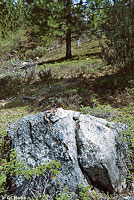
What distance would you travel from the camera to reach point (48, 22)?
10492mm

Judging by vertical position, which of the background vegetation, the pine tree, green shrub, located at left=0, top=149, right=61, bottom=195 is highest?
the pine tree

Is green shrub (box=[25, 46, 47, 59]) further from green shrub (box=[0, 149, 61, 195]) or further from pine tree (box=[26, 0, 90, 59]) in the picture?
green shrub (box=[0, 149, 61, 195])

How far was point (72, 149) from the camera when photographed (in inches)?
88.7

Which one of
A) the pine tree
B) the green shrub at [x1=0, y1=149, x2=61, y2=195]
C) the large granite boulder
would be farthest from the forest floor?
the pine tree

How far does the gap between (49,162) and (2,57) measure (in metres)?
6.35

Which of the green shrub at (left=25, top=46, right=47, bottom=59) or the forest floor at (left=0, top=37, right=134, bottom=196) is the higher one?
the green shrub at (left=25, top=46, right=47, bottom=59)

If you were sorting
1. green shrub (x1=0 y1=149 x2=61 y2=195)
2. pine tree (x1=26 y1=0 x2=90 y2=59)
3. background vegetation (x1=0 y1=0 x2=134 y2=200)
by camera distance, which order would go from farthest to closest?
pine tree (x1=26 y1=0 x2=90 y2=59), background vegetation (x1=0 y1=0 x2=134 y2=200), green shrub (x1=0 y1=149 x2=61 y2=195)

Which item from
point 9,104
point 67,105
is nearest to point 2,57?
point 9,104

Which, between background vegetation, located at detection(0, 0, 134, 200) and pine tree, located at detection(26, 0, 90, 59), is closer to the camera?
background vegetation, located at detection(0, 0, 134, 200)

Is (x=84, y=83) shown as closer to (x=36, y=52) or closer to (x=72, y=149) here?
(x=72, y=149)

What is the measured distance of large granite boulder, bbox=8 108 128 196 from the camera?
7.07ft

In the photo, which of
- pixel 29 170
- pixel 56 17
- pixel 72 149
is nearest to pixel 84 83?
pixel 72 149

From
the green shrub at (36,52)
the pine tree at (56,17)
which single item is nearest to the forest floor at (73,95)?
the pine tree at (56,17)

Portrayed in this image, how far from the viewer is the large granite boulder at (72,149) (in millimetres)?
2154
